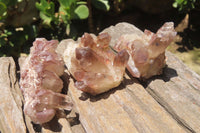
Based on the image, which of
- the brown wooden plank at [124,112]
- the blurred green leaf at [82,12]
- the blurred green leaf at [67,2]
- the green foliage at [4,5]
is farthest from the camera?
the blurred green leaf at [82,12]

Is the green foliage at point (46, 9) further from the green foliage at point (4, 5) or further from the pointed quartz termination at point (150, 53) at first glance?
the pointed quartz termination at point (150, 53)

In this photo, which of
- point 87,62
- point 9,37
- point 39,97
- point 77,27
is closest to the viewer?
point 39,97

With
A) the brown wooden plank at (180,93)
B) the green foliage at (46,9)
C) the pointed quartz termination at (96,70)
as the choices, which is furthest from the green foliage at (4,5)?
the brown wooden plank at (180,93)

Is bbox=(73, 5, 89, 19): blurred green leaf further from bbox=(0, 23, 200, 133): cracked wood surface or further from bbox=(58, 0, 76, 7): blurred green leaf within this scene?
bbox=(0, 23, 200, 133): cracked wood surface

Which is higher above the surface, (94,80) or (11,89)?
(94,80)

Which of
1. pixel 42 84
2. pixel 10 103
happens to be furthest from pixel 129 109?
pixel 10 103

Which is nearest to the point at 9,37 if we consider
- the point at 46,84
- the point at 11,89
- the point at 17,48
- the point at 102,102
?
the point at 17,48

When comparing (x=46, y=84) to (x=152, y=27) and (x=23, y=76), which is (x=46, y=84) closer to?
(x=23, y=76)

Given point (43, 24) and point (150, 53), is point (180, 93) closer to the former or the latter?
point (150, 53)
